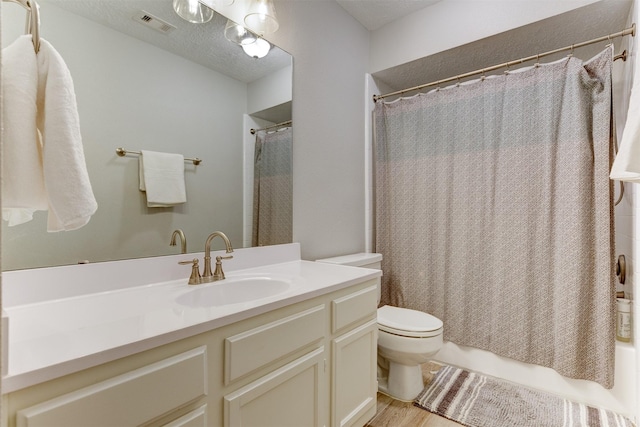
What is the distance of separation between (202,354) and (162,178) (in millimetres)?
785

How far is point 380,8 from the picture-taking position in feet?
7.32

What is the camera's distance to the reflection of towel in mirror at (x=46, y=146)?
75 centimetres

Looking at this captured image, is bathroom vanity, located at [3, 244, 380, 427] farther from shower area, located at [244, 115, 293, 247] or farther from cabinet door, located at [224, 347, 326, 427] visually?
shower area, located at [244, 115, 293, 247]

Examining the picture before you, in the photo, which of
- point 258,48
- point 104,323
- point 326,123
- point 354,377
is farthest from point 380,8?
point 104,323

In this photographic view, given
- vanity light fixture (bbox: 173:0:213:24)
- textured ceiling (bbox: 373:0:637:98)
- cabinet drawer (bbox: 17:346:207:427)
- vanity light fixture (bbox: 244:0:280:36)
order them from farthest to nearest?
textured ceiling (bbox: 373:0:637:98) < vanity light fixture (bbox: 244:0:280:36) < vanity light fixture (bbox: 173:0:213:24) < cabinet drawer (bbox: 17:346:207:427)

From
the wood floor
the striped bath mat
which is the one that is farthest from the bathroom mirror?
the striped bath mat

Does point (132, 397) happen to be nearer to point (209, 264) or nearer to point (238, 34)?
point (209, 264)

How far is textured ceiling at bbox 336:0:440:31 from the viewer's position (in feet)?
7.11

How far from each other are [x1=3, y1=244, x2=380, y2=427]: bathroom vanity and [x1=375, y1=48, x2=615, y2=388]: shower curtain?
898 millimetres

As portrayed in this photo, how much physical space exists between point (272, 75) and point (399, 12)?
1.18 metres

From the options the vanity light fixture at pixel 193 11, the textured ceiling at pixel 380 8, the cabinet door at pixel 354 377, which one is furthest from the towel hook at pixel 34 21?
the textured ceiling at pixel 380 8

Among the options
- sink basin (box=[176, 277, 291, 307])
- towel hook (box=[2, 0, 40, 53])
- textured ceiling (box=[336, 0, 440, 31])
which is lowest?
sink basin (box=[176, 277, 291, 307])

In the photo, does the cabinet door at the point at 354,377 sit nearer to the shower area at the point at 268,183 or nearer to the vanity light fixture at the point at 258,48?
the shower area at the point at 268,183

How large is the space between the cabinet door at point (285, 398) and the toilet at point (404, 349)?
24.8 inches
